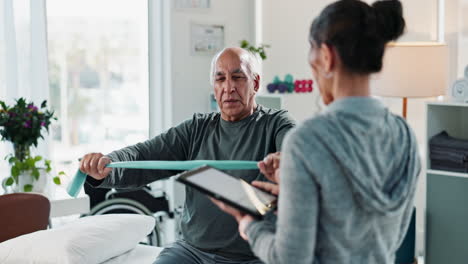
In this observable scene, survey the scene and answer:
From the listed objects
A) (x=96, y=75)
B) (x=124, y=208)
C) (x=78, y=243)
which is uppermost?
(x=96, y=75)

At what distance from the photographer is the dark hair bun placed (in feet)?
3.93

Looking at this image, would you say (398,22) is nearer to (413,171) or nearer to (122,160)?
(413,171)

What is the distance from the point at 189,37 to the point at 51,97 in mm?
1065

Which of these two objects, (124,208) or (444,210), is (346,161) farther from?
(124,208)

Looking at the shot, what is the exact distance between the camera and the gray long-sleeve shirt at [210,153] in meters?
2.04

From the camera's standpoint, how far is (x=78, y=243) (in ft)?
7.87

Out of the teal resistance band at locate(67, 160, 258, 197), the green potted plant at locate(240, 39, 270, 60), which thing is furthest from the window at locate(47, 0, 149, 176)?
the teal resistance band at locate(67, 160, 258, 197)

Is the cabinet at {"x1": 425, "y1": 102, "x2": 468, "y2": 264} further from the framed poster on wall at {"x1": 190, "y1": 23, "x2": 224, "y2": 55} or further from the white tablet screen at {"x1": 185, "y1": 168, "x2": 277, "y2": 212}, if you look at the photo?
the white tablet screen at {"x1": 185, "y1": 168, "x2": 277, "y2": 212}

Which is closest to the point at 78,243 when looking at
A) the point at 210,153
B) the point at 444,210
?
the point at 210,153

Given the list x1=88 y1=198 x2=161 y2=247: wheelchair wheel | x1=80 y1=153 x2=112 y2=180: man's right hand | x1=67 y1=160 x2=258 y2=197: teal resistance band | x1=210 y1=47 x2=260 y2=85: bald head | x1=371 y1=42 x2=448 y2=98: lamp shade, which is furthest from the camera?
x1=88 y1=198 x2=161 y2=247: wheelchair wheel

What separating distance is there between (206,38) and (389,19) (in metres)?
3.17

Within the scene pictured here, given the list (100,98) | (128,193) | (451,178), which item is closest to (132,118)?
(100,98)

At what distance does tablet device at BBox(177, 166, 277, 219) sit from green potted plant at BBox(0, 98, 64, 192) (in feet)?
6.91

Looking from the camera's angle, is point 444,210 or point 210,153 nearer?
point 210,153
